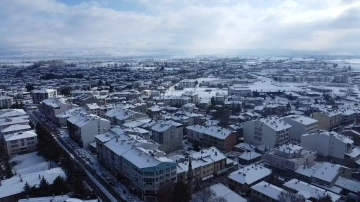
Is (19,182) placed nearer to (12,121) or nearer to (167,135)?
(167,135)

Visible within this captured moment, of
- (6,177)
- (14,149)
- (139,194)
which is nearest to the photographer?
(139,194)

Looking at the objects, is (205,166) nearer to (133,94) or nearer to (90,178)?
(90,178)

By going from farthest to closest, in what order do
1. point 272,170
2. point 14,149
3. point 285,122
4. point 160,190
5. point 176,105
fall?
point 176,105
point 285,122
point 14,149
point 272,170
point 160,190

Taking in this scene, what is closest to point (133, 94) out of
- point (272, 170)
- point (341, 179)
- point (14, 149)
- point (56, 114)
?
point (56, 114)

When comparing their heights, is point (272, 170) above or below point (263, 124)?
below

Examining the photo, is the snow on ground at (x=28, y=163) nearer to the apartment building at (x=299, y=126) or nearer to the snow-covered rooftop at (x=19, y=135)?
the snow-covered rooftop at (x=19, y=135)

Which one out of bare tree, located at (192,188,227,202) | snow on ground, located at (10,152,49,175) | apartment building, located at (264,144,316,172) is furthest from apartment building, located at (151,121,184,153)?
snow on ground, located at (10,152,49,175)

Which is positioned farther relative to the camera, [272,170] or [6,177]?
[272,170]
